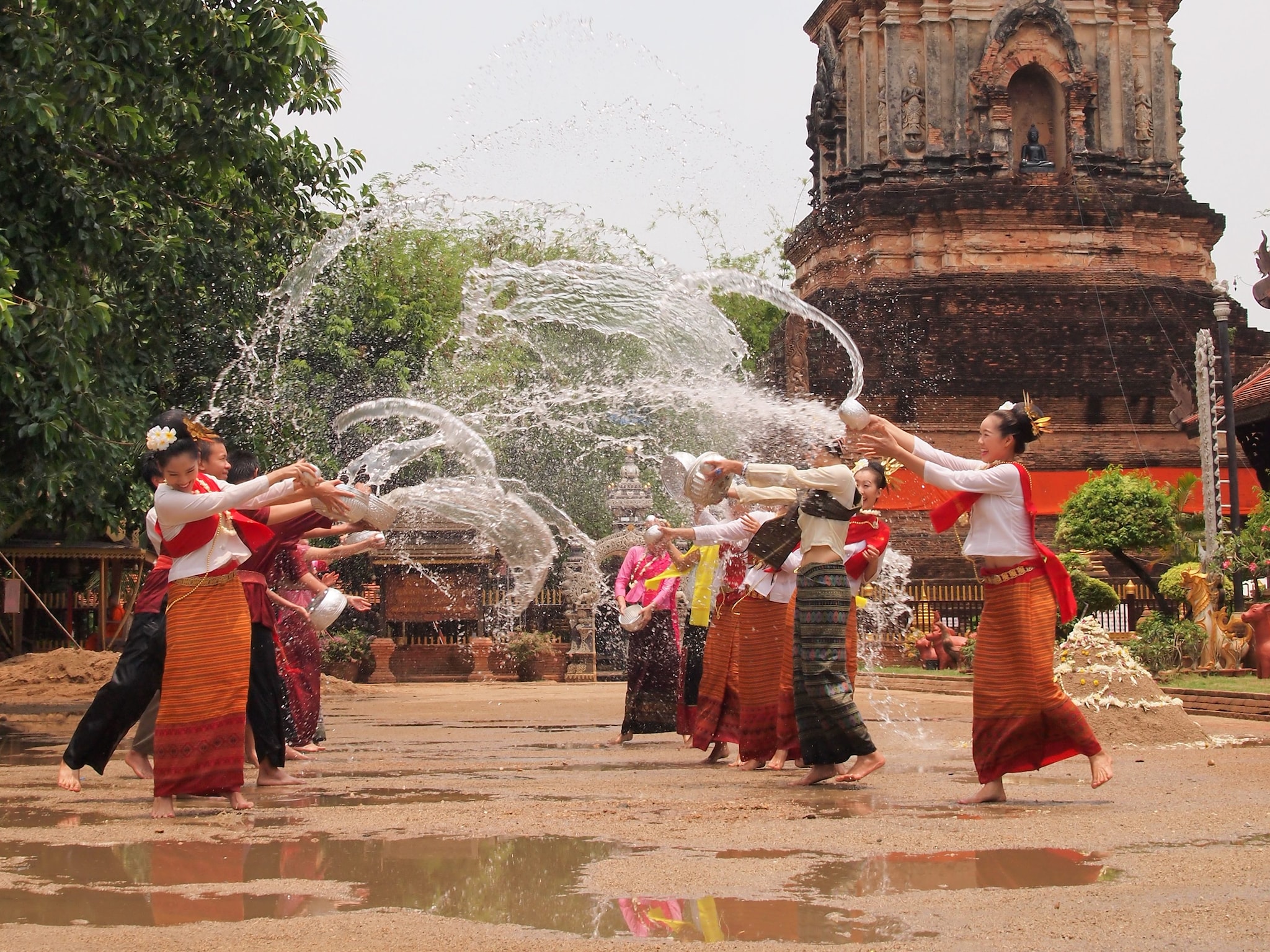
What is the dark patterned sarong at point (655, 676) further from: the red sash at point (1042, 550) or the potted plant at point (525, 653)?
the potted plant at point (525, 653)

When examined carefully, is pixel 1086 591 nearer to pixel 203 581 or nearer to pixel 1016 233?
pixel 1016 233

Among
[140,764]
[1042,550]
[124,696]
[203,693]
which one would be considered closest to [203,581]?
[203,693]

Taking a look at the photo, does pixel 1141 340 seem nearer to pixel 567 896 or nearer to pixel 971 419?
pixel 971 419

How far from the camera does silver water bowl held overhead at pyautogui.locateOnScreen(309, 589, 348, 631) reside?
9227 millimetres

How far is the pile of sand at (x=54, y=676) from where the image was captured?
16.9 meters

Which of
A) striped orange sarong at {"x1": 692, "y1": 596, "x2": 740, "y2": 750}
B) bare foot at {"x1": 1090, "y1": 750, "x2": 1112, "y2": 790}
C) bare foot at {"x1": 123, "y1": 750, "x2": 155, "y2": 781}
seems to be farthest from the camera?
striped orange sarong at {"x1": 692, "y1": 596, "x2": 740, "y2": 750}

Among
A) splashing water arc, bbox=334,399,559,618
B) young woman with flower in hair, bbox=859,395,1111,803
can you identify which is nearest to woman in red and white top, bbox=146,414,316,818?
splashing water arc, bbox=334,399,559,618

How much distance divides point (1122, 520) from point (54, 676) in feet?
44.9

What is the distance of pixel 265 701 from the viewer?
779cm

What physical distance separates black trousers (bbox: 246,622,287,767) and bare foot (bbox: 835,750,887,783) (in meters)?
2.73

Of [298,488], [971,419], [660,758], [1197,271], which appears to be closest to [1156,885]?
[298,488]

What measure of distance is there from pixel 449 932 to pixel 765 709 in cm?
449

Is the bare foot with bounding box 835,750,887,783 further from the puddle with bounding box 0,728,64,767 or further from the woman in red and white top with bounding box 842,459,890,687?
the puddle with bounding box 0,728,64,767

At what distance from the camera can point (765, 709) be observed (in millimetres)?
8250
